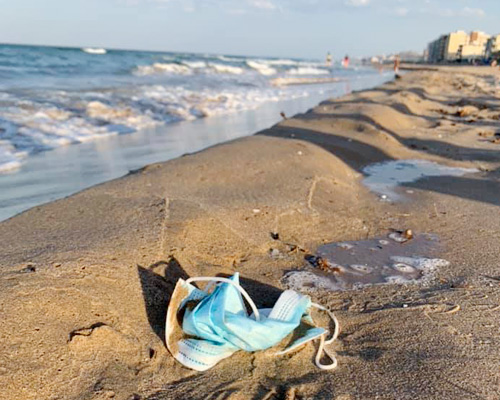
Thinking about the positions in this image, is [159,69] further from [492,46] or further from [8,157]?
Result: [492,46]

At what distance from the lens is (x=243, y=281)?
113 inches

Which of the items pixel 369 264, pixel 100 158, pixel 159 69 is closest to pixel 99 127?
pixel 100 158

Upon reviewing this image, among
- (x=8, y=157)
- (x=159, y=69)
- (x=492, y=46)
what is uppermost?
(x=492, y=46)

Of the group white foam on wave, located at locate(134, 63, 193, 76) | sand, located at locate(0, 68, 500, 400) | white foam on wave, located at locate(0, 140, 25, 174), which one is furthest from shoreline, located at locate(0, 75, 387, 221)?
white foam on wave, located at locate(134, 63, 193, 76)

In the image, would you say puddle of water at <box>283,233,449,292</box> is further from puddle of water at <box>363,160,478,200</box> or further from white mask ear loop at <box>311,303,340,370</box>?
puddle of water at <box>363,160,478,200</box>

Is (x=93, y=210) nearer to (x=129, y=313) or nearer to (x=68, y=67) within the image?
(x=129, y=313)

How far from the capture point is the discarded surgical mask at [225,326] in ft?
6.84

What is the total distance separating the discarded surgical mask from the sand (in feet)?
0.20

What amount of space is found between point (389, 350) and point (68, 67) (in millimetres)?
23985

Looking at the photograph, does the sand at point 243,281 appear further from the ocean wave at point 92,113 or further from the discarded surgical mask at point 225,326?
the ocean wave at point 92,113

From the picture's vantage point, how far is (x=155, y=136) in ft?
27.7

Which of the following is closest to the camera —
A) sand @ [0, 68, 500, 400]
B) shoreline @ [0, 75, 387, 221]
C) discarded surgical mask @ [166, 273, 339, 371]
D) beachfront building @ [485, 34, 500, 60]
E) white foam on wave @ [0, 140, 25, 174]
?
sand @ [0, 68, 500, 400]

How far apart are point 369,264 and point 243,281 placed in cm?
100

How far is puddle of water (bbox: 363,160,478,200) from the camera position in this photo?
5.20 m
